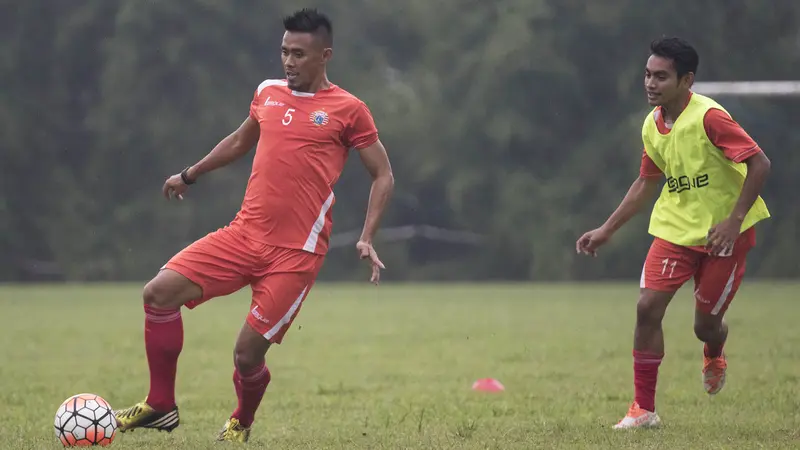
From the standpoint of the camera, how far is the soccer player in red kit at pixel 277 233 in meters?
6.68

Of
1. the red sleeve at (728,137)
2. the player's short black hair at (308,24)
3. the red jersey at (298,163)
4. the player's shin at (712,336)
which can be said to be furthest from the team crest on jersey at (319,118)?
the player's shin at (712,336)

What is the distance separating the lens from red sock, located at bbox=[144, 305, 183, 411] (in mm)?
6707

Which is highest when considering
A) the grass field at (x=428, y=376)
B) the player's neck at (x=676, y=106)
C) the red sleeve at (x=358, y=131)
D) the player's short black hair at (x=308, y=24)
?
the player's short black hair at (x=308, y=24)

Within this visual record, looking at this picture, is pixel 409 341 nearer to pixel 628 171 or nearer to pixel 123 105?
pixel 628 171

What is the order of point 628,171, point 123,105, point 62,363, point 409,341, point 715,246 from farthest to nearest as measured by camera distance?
point 123,105, point 628,171, point 409,341, point 62,363, point 715,246

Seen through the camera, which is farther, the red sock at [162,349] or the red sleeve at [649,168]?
the red sleeve at [649,168]

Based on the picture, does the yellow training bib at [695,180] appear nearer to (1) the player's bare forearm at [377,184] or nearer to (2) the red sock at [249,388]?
(1) the player's bare forearm at [377,184]

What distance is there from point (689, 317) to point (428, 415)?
10.5m

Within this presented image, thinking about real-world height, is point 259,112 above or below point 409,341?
above


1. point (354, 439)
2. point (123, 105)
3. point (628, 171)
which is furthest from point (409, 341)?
point (123, 105)

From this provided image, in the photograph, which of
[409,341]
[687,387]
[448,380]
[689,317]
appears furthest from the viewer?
[689,317]

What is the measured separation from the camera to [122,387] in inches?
407

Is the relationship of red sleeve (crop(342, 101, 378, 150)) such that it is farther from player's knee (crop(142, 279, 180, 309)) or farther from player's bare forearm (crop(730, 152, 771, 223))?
player's bare forearm (crop(730, 152, 771, 223))

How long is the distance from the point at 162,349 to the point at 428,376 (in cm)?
Answer: 470
